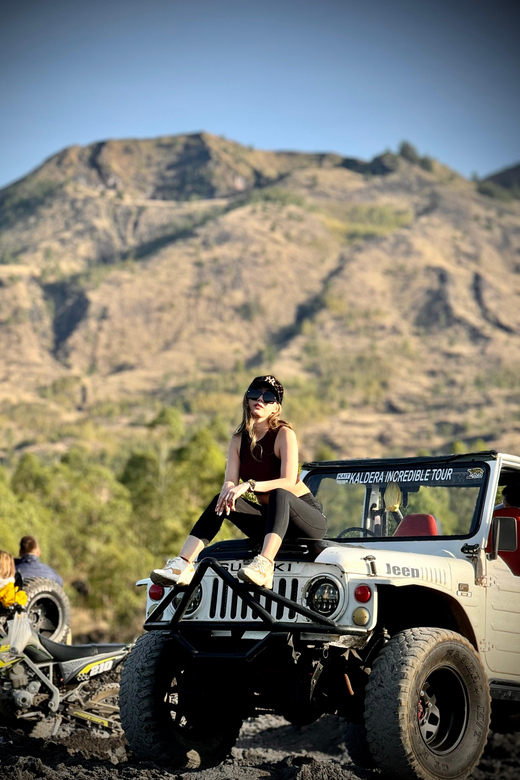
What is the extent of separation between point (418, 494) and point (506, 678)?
1.62m

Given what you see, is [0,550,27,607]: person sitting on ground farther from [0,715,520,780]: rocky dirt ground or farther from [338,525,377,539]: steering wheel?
[338,525,377,539]: steering wheel

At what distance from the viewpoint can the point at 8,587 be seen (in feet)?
29.3

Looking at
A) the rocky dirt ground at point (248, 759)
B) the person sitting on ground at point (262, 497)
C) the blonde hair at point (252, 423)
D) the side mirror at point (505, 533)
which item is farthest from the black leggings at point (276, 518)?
the rocky dirt ground at point (248, 759)

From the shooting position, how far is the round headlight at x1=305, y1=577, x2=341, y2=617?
6.00 m

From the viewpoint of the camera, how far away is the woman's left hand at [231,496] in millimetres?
6211

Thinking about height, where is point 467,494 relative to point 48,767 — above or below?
above

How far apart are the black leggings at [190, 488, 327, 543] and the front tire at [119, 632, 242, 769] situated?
90cm

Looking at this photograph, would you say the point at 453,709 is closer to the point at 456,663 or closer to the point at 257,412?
the point at 456,663

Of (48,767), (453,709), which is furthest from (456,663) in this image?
(48,767)

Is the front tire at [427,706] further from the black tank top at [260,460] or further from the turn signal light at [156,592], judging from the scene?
the turn signal light at [156,592]

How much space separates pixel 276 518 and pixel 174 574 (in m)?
0.81

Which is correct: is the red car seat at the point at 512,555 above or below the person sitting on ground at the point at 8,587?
above

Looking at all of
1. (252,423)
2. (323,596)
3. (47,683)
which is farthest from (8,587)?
(323,596)

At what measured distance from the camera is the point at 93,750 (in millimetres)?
8180
